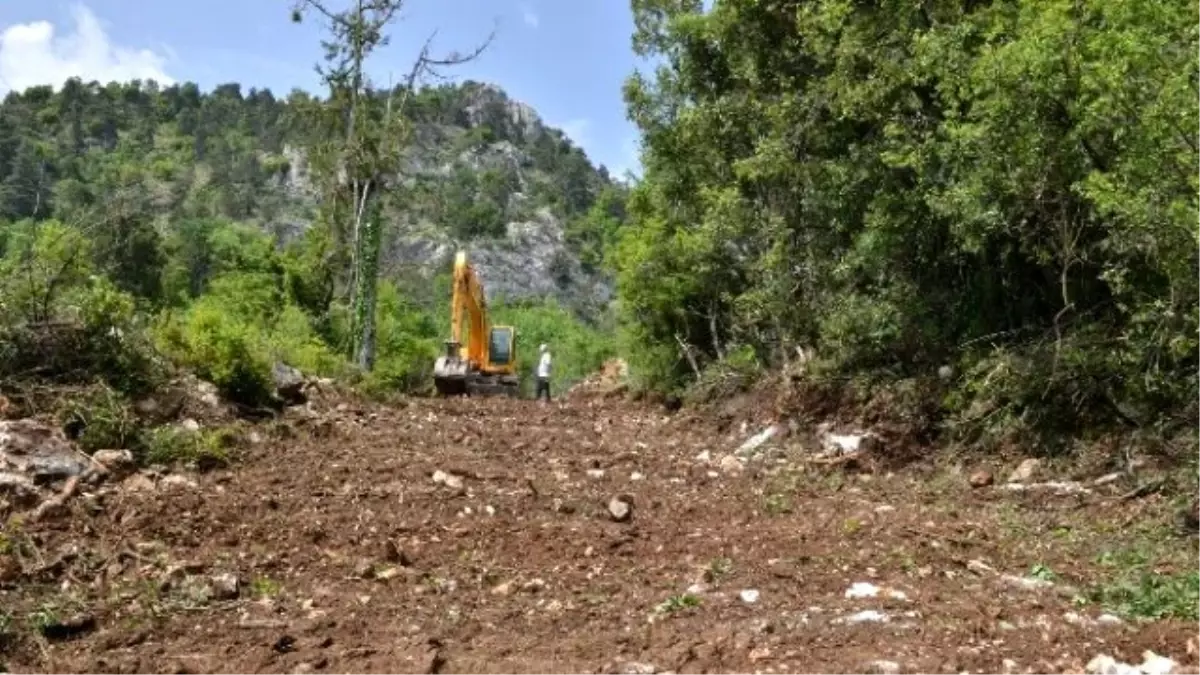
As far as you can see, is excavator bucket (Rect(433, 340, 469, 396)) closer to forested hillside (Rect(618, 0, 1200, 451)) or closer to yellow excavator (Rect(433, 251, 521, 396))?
yellow excavator (Rect(433, 251, 521, 396))

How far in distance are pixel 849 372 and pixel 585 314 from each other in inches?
3551

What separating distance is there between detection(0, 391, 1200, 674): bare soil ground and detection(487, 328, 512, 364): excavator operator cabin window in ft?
44.5

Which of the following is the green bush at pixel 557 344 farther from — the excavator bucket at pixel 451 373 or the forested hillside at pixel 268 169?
the forested hillside at pixel 268 169

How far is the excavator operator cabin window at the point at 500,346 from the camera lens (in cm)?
2336

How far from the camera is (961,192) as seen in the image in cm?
898

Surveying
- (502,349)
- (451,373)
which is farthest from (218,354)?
(502,349)

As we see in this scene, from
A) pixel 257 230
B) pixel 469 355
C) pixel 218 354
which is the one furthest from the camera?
pixel 257 230

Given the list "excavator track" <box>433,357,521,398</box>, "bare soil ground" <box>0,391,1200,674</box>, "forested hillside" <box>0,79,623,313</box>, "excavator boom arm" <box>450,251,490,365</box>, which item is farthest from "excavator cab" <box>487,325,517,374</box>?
"forested hillside" <box>0,79,623,313</box>

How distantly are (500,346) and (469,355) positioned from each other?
2.22 m

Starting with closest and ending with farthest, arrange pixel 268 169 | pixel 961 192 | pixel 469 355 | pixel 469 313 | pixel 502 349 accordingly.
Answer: pixel 961 192, pixel 469 313, pixel 469 355, pixel 502 349, pixel 268 169

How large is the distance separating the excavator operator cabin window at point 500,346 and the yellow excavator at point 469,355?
0.07 feet

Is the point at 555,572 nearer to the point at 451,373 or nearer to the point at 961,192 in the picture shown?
the point at 961,192

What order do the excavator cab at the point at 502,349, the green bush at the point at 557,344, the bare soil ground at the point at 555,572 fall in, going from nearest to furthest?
the bare soil ground at the point at 555,572 < the excavator cab at the point at 502,349 < the green bush at the point at 557,344

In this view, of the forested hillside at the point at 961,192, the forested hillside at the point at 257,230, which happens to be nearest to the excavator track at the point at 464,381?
the forested hillside at the point at 257,230
